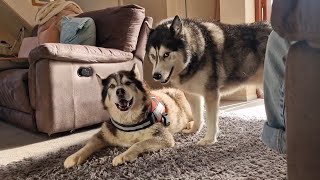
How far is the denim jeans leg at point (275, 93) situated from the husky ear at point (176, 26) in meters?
0.99

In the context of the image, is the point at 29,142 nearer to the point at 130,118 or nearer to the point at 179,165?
the point at 130,118

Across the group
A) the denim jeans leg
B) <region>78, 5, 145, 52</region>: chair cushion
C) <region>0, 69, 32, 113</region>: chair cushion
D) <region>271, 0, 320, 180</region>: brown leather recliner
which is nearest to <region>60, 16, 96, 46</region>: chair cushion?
<region>78, 5, 145, 52</region>: chair cushion

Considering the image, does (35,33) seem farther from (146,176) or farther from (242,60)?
(146,176)

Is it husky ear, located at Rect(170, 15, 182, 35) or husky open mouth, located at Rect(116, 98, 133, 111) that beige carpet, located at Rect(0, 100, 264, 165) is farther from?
husky ear, located at Rect(170, 15, 182, 35)

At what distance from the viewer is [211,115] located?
1693mm

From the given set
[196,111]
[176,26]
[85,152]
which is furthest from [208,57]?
[85,152]

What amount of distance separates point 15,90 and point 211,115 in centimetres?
131

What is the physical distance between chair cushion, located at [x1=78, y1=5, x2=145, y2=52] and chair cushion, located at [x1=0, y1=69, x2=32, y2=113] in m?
0.65

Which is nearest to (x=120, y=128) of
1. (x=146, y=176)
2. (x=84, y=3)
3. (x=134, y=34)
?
(x=146, y=176)

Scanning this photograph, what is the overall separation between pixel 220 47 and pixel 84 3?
2.90m

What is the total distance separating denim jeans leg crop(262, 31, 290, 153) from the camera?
0.61m

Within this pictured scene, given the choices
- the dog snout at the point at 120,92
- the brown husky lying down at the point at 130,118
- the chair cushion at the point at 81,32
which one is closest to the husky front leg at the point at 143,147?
the brown husky lying down at the point at 130,118

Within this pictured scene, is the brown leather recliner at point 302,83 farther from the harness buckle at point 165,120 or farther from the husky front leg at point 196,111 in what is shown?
the husky front leg at point 196,111

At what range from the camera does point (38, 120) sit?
1.96 m
